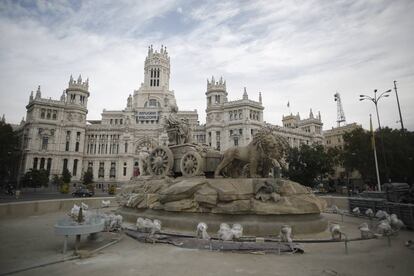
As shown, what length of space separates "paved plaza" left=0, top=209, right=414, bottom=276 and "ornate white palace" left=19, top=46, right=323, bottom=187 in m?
68.8

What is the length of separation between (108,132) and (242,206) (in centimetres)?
8448

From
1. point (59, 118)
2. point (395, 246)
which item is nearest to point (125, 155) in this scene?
point (59, 118)

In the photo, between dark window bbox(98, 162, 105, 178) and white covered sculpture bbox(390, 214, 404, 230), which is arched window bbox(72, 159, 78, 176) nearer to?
dark window bbox(98, 162, 105, 178)

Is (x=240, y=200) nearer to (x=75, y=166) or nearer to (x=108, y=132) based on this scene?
(x=75, y=166)

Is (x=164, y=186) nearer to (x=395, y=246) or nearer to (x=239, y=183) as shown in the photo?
(x=239, y=183)

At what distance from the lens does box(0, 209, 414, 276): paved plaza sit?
5.44 m

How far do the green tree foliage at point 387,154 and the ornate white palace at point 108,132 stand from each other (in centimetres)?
3523

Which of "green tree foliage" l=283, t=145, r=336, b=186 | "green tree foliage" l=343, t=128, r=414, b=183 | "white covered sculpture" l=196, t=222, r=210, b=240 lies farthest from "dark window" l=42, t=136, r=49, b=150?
"white covered sculpture" l=196, t=222, r=210, b=240

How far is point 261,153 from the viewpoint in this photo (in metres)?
10.8

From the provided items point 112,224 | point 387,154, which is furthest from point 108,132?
point 112,224

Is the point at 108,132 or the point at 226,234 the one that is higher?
the point at 108,132

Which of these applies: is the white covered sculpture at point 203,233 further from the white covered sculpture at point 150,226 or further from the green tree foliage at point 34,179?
the green tree foliage at point 34,179

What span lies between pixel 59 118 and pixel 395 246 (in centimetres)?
9014

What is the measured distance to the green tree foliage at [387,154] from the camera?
125ft
